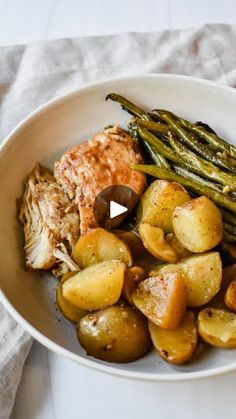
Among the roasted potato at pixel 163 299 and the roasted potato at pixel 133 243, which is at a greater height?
the roasted potato at pixel 133 243

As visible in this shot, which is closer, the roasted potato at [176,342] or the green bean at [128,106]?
the roasted potato at [176,342]

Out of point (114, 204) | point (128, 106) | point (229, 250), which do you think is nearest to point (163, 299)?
point (229, 250)

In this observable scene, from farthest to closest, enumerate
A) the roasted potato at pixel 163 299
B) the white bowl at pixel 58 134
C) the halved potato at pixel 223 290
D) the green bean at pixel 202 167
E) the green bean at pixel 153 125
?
the green bean at pixel 153 125 < the green bean at pixel 202 167 < the white bowl at pixel 58 134 < the halved potato at pixel 223 290 < the roasted potato at pixel 163 299

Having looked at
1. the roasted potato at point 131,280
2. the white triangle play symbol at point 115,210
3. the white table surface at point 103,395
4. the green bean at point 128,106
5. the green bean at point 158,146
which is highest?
the green bean at point 128,106

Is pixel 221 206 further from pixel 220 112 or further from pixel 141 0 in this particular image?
pixel 141 0

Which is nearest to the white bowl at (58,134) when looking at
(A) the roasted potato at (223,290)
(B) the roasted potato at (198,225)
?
(A) the roasted potato at (223,290)

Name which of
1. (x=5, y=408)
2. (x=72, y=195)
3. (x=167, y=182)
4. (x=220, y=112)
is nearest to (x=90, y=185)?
(x=72, y=195)

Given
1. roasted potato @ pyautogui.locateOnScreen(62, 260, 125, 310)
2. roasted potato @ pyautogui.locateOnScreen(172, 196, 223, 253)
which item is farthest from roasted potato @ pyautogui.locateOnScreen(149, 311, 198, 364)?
roasted potato @ pyautogui.locateOnScreen(172, 196, 223, 253)

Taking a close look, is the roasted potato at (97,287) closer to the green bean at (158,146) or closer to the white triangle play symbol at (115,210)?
the white triangle play symbol at (115,210)
